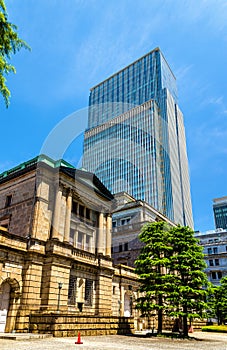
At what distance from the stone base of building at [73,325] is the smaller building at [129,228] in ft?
62.2

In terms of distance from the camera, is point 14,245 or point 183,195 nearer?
point 14,245

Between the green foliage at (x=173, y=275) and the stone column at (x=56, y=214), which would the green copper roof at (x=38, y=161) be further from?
the green foliage at (x=173, y=275)

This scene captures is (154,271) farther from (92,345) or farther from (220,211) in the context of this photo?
(220,211)

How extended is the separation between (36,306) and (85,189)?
13456 millimetres

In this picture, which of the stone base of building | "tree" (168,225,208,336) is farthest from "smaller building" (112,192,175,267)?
the stone base of building

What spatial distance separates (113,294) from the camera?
3109cm

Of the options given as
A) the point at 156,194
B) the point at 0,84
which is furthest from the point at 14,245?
the point at 156,194

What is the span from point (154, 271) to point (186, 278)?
2914 millimetres

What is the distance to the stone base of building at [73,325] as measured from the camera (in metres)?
18.2

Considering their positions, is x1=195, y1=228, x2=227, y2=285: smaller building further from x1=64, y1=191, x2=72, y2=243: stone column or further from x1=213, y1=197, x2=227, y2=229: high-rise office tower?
x1=213, y1=197, x2=227, y2=229: high-rise office tower

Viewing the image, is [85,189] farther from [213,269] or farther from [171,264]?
[213,269]

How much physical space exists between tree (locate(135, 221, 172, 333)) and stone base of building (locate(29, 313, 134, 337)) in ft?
9.63

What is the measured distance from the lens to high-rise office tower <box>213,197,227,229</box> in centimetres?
18075

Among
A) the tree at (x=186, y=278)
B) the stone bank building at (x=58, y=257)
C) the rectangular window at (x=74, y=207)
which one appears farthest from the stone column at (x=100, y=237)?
the tree at (x=186, y=278)
